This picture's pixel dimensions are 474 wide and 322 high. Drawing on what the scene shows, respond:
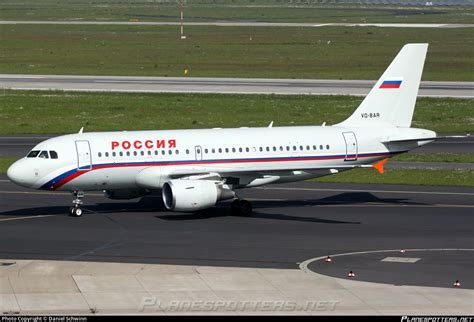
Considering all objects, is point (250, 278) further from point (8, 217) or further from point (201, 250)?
point (8, 217)

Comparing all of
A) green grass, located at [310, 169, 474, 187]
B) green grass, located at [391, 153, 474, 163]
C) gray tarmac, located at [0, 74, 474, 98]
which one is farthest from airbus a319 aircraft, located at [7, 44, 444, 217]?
gray tarmac, located at [0, 74, 474, 98]

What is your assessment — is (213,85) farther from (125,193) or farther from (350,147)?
(125,193)

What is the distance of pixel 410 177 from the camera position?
6544 centimetres

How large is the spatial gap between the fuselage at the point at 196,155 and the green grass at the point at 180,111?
31.3 m

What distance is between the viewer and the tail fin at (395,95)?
5850 cm

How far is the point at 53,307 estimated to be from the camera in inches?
1318

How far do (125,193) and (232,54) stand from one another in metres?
104

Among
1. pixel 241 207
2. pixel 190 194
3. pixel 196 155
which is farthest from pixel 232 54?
pixel 190 194

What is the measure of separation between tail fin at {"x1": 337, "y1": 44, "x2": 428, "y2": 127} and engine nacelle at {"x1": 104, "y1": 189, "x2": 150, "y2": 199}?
13.1m

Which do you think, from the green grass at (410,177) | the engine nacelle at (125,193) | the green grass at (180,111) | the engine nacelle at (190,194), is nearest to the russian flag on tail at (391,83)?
the green grass at (410,177)

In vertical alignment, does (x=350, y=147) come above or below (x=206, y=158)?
above

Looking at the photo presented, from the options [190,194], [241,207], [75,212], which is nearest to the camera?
[190,194]

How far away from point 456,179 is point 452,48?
10669cm

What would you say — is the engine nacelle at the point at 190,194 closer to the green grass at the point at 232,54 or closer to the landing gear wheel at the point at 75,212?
the landing gear wheel at the point at 75,212
